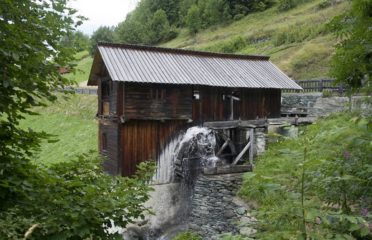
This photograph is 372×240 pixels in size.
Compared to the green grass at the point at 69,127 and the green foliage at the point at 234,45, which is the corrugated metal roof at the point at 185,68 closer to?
the green grass at the point at 69,127

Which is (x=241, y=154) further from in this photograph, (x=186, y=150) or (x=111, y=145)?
(x=111, y=145)

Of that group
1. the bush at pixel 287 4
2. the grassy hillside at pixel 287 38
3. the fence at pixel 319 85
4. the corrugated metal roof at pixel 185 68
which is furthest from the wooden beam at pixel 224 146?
the bush at pixel 287 4

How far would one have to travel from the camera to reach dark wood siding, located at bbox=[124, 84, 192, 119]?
15.5 meters

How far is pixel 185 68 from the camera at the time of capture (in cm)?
1714

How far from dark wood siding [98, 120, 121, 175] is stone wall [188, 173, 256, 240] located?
3.46 metres

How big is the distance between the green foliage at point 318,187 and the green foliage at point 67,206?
1675 mm

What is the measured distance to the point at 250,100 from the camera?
18281mm

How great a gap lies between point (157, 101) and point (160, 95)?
0.30m

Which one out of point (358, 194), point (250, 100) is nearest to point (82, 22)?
point (358, 194)

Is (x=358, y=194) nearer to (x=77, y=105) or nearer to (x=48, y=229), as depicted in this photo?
(x=48, y=229)

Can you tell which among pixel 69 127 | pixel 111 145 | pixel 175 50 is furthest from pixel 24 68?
pixel 69 127

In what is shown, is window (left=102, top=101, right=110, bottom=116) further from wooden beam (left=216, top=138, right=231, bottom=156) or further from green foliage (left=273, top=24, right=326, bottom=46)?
green foliage (left=273, top=24, right=326, bottom=46)

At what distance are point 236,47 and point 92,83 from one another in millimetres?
27332

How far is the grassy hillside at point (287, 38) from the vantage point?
30891mm
